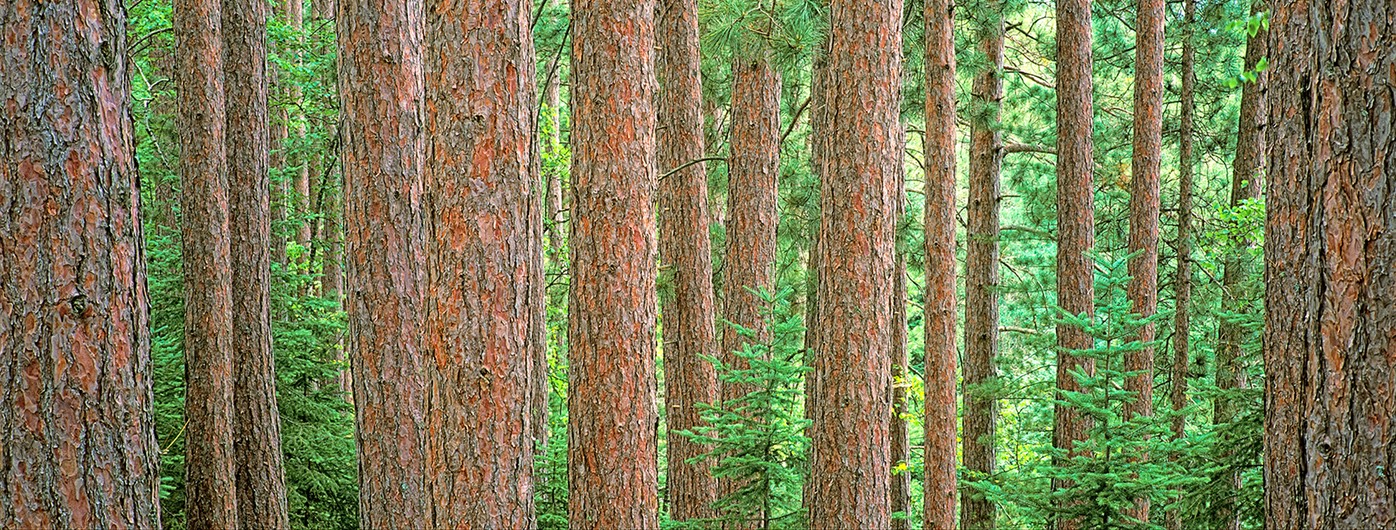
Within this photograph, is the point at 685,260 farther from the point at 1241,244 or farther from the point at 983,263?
the point at 1241,244

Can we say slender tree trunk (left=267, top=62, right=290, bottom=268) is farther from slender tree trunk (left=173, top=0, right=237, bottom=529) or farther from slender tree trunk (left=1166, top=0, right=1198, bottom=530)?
slender tree trunk (left=1166, top=0, right=1198, bottom=530)

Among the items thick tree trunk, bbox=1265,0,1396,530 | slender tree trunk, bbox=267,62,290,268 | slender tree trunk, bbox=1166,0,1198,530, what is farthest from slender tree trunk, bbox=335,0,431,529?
slender tree trunk, bbox=1166,0,1198,530

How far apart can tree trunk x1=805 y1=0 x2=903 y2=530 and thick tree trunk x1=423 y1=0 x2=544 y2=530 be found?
7.98 ft

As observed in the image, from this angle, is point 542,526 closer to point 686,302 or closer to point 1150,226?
point 686,302

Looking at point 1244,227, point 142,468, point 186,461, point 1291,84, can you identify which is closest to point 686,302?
point 186,461

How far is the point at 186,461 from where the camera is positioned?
9.35 metres

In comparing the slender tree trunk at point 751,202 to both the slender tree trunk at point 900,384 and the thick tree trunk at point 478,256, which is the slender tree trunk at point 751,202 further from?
the thick tree trunk at point 478,256

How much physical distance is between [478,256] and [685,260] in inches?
185

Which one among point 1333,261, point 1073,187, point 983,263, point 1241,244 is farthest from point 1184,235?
point 1333,261

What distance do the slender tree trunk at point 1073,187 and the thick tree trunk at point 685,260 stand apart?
3.84m

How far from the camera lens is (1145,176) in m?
12.1

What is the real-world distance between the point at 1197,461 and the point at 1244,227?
465cm

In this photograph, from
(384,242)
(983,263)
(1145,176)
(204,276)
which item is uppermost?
(1145,176)

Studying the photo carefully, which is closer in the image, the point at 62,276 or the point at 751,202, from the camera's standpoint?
the point at 62,276
